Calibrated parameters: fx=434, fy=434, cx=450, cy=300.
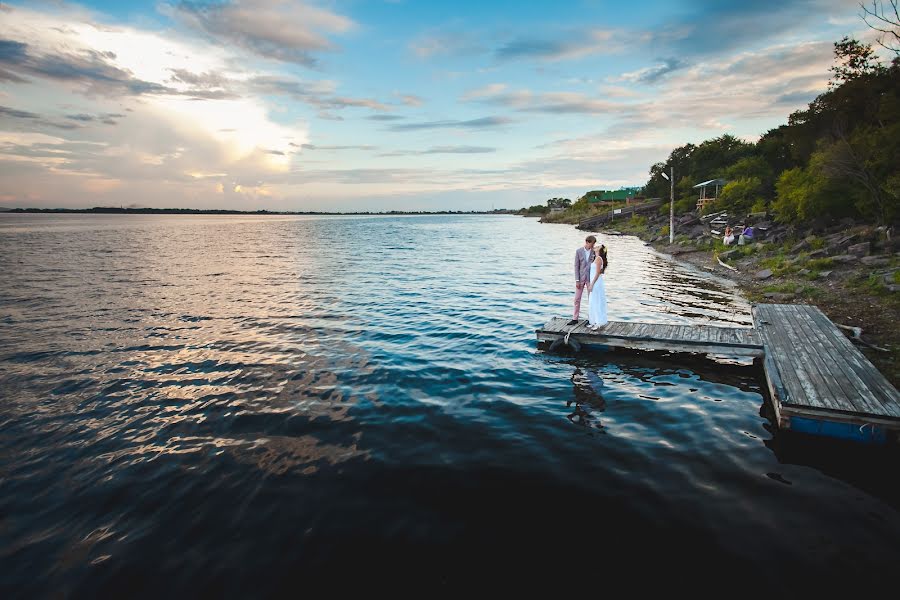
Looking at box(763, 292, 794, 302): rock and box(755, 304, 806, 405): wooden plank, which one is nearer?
box(755, 304, 806, 405): wooden plank

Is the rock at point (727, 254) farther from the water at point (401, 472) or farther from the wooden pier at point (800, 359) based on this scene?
the water at point (401, 472)

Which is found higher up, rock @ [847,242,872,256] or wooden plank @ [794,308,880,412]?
rock @ [847,242,872,256]

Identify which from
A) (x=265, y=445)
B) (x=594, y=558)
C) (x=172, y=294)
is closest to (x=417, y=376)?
(x=265, y=445)

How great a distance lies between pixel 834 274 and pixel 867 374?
15.4m

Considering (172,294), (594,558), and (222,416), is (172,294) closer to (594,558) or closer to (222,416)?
(222,416)

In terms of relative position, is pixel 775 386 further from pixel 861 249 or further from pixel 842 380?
pixel 861 249

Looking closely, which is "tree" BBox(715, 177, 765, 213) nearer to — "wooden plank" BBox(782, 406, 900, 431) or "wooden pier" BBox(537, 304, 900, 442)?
"wooden pier" BBox(537, 304, 900, 442)

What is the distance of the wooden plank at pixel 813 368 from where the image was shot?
8.28 meters

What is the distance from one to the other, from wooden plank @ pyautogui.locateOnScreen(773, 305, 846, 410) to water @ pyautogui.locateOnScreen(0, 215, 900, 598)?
87 cm

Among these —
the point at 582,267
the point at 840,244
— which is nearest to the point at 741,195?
the point at 840,244

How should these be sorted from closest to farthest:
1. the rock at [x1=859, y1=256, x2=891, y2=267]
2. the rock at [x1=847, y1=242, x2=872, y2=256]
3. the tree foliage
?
the rock at [x1=859, y1=256, x2=891, y2=267] < the rock at [x1=847, y1=242, x2=872, y2=256] < the tree foliage

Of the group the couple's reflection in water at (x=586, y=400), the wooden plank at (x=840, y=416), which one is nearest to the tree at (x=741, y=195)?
the couple's reflection in water at (x=586, y=400)

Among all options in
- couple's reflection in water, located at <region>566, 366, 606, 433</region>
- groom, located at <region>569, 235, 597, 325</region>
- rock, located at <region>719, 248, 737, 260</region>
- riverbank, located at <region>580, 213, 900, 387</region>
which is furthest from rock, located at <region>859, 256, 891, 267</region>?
couple's reflection in water, located at <region>566, 366, 606, 433</region>

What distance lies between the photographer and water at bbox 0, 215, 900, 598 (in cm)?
556
